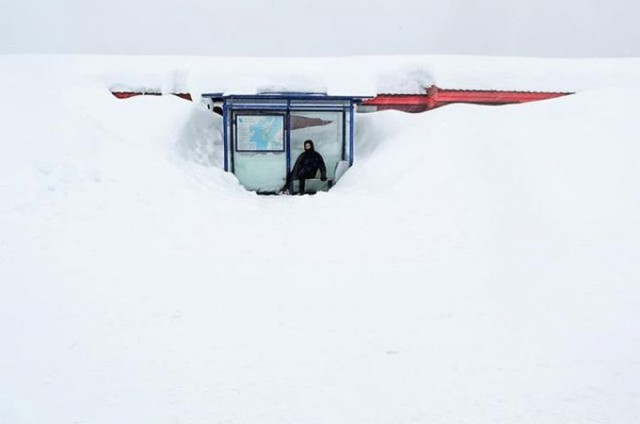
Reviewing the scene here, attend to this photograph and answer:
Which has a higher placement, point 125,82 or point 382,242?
point 125,82

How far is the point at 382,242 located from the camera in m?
5.06

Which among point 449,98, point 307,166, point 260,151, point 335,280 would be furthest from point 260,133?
point 449,98

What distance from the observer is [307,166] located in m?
8.95

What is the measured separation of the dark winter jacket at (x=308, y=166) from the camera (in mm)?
8914

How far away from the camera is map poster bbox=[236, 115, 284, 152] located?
873 cm

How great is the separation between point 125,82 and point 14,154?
862cm

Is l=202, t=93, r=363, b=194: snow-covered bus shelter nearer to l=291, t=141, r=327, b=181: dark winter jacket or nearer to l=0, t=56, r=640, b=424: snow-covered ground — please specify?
l=291, t=141, r=327, b=181: dark winter jacket

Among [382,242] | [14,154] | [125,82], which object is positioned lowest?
[382,242]

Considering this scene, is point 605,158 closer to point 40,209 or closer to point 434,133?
point 434,133

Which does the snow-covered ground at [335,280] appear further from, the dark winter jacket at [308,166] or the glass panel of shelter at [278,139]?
the dark winter jacket at [308,166]

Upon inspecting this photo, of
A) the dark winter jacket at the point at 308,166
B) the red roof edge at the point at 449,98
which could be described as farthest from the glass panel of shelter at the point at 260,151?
the red roof edge at the point at 449,98

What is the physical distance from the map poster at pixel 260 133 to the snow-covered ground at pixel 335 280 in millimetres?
1158

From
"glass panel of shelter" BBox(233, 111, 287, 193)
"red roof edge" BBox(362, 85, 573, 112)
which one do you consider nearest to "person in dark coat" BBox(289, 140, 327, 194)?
"glass panel of shelter" BBox(233, 111, 287, 193)

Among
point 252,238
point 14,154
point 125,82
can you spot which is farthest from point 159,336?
point 125,82
